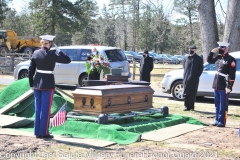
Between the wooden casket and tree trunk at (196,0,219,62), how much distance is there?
8.25m

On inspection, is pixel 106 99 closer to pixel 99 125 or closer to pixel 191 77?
pixel 99 125

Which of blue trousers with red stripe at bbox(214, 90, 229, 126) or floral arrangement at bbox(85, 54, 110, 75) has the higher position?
floral arrangement at bbox(85, 54, 110, 75)

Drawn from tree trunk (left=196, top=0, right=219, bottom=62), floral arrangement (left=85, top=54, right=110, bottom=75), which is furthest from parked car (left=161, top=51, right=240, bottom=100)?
floral arrangement (left=85, top=54, right=110, bottom=75)

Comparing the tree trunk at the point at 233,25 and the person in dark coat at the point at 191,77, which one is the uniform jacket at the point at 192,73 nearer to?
the person in dark coat at the point at 191,77

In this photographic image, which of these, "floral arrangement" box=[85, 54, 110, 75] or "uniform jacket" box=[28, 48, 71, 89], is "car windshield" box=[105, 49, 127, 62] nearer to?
"floral arrangement" box=[85, 54, 110, 75]

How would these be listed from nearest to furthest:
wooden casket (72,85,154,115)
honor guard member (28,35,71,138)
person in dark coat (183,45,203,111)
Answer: honor guard member (28,35,71,138) → wooden casket (72,85,154,115) → person in dark coat (183,45,203,111)

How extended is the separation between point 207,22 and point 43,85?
1075 centimetres

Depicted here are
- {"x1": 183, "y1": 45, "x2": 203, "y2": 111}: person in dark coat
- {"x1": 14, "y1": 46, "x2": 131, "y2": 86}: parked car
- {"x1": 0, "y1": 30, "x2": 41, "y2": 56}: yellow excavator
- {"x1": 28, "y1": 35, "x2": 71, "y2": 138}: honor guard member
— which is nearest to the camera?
{"x1": 28, "y1": 35, "x2": 71, "y2": 138}: honor guard member

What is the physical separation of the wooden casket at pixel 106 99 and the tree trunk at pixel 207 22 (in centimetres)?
825

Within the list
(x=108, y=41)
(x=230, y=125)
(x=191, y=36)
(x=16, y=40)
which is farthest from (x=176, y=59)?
(x=230, y=125)

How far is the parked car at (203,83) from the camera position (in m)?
13.7

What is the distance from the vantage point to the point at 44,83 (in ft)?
24.8

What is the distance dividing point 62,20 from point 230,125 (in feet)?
129

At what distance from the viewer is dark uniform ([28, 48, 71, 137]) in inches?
298
